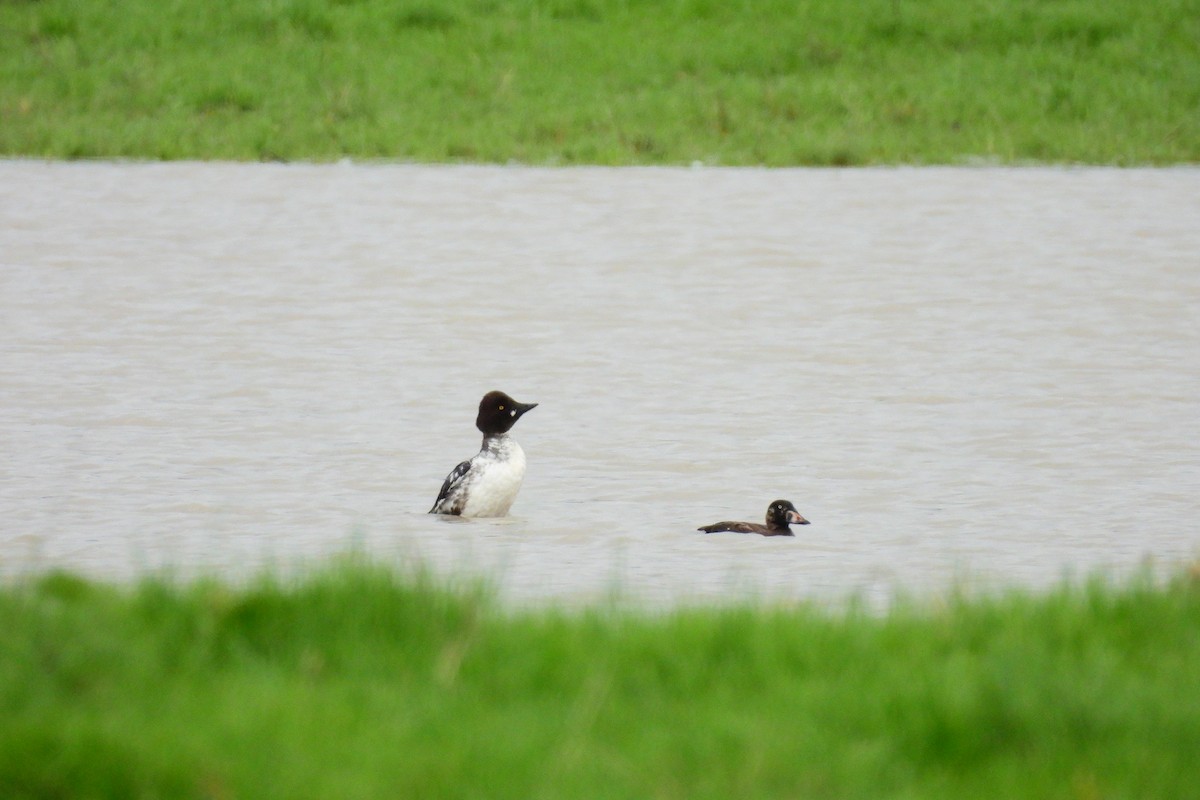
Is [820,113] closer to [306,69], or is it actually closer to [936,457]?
[306,69]

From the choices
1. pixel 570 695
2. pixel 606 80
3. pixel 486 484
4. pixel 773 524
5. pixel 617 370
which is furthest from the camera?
pixel 606 80

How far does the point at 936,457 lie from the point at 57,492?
A: 168 inches

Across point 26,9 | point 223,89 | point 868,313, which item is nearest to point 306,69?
point 223,89

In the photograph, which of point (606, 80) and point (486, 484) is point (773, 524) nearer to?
point (486, 484)

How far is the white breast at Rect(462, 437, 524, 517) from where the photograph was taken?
8648 millimetres

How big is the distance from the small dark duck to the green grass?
8.31 feet

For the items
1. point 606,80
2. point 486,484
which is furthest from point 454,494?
point 606,80

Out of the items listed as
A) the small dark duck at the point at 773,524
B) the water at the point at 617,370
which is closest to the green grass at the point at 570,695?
the water at the point at 617,370

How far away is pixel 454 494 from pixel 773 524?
148cm

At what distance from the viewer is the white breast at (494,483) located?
865cm

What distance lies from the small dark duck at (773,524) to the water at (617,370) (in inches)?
3.2

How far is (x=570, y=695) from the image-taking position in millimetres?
4598

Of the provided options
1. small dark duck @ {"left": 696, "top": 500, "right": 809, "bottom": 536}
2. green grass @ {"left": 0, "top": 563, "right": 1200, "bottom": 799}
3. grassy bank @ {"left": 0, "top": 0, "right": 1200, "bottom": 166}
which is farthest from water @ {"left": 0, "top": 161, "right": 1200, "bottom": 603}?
grassy bank @ {"left": 0, "top": 0, "right": 1200, "bottom": 166}

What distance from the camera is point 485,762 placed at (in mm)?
4023
